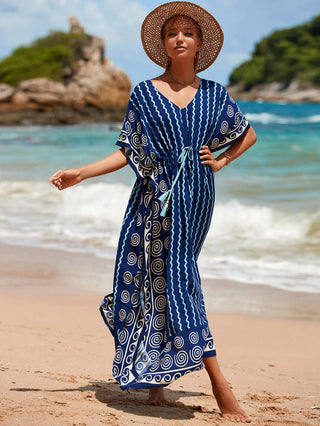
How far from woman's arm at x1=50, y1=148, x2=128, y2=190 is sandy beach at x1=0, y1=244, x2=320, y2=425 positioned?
970mm

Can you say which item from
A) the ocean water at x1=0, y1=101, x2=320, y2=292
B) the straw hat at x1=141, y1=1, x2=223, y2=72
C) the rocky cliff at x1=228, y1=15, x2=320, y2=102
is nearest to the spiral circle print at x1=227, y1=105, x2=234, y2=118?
the straw hat at x1=141, y1=1, x2=223, y2=72

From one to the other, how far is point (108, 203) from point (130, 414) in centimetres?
769

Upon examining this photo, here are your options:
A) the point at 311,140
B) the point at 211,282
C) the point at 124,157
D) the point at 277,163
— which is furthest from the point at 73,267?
the point at 311,140

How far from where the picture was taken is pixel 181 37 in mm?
3057

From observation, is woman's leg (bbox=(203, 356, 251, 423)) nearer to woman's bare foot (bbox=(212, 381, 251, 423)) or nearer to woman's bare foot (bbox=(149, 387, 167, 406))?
woman's bare foot (bbox=(212, 381, 251, 423))

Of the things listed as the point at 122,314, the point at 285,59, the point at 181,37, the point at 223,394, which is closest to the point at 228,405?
the point at 223,394

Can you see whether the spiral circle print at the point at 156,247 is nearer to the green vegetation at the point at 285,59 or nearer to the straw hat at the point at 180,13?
the straw hat at the point at 180,13

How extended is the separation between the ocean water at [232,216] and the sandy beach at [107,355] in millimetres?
811

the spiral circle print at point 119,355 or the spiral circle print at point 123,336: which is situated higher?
the spiral circle print at point 123,336

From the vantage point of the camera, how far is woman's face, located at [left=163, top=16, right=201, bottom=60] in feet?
10.0

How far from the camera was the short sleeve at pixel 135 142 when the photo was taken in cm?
305

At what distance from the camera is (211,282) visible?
20.5ft

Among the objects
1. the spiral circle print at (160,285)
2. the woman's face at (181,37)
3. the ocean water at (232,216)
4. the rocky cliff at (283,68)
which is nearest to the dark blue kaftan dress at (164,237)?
the spiral circle print at (160,285)

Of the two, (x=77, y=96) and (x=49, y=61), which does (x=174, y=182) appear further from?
(x=49, y=61)
